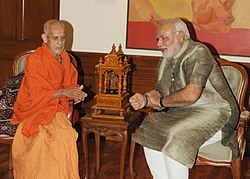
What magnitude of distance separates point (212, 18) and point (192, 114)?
177 centimetres

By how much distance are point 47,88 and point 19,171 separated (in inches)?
24.1

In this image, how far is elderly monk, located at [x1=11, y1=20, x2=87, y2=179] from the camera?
3715mm

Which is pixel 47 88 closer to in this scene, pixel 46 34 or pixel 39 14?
pixel 46 34

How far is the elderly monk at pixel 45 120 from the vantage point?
3.71 m

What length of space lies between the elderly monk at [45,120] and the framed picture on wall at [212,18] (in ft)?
4.88

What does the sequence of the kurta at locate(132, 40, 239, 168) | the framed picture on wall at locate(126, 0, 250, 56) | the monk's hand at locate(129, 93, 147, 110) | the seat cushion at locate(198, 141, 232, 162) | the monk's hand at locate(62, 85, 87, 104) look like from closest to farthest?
the kurta at locate(132, 40, 239, 168) < the monk's hand at locate(129, 93, 147, 110) < the seat cushion at locate(198, 141, 232, 162) < the monk's hand at locate(62, 85, 87, 104) < the framed picture on wall at locate(126, 0, 250, 56)

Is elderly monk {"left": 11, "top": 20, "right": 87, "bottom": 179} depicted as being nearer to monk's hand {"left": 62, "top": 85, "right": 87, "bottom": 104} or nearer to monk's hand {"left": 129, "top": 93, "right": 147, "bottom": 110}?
monk's hand {"left": 62, "top": 85, "right": 87, "bottom": 104}

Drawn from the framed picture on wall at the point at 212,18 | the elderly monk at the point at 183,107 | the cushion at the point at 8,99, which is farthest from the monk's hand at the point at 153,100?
the framed picture on wall at the point at 212,18

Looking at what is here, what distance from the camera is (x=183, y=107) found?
361cm

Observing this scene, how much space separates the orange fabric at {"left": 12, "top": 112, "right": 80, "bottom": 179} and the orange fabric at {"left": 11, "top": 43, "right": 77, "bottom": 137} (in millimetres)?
59

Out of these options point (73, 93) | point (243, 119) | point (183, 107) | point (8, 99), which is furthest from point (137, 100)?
point (8, 99)

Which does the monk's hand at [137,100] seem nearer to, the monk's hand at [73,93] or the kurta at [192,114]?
the kurta at [192,114]

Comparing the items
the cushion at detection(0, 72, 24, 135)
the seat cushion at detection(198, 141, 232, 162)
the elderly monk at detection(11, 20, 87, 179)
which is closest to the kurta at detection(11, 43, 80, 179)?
the elderly monk at detection(11, 20, 87, 179)

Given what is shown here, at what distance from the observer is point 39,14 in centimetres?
549
